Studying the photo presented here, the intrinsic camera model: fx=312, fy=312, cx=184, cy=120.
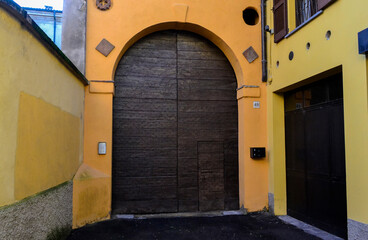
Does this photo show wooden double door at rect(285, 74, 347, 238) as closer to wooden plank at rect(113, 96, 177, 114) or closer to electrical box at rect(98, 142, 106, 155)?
wooden plank at rect(113, 96, 177, 114)

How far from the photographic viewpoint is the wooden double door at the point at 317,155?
15.5 feet

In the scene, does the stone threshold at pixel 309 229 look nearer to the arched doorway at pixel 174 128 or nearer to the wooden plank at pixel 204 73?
the arched doorway at pixel 174 128

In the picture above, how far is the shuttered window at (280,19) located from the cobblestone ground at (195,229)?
139 inches

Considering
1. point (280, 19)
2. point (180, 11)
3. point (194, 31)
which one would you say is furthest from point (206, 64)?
point (280, 19)

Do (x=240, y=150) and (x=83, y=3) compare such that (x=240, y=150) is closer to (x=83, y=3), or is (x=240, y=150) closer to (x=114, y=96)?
(x=114, y=96)

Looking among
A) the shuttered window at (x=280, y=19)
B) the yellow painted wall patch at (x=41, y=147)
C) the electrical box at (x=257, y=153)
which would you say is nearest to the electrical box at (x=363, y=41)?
the shuttered window at (x=280, y=19)

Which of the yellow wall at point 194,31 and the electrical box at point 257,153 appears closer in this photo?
the yellow wall at point 194,31

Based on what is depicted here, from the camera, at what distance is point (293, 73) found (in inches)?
223

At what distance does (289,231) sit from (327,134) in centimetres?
171

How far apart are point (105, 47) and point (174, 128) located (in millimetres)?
2140

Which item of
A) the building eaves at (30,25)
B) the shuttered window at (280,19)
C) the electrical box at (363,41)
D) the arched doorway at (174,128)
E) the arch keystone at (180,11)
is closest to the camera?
the building eaves at (30,25)

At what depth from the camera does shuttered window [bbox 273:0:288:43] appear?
592 cm

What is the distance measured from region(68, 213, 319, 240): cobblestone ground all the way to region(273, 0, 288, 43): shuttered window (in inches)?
139

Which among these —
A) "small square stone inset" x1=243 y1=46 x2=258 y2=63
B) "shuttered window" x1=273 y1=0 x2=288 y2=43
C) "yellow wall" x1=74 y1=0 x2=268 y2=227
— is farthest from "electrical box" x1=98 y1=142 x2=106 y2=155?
"shuttered window" x1=273 y1=0 x2=288 y2=43
